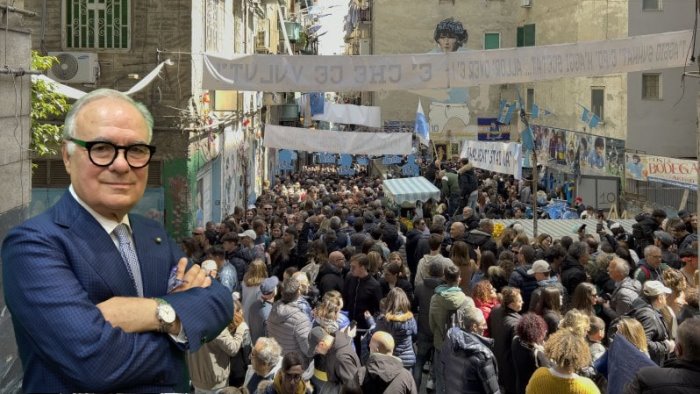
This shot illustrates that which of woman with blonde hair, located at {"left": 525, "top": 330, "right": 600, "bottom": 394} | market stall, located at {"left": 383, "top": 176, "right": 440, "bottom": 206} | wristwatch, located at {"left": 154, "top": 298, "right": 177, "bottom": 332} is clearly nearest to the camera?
wristwatch, located at {"left": 154, "top": 298, "right": 177, "bottom": 332}

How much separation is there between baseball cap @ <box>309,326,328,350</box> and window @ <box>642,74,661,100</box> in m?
28.1

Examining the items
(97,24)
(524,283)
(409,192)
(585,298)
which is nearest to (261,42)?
(409,192)

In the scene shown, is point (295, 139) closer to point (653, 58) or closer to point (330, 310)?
point (653, 58)

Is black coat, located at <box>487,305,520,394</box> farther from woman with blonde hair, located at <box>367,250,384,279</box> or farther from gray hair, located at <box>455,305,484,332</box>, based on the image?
woman with blonde hair, located at <box>367,250,384,279</box>

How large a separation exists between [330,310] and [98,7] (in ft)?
36.7

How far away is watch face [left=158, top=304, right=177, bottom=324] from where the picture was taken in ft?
7.68

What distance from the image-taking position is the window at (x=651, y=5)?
107 feet

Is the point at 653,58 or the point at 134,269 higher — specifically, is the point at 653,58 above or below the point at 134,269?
above

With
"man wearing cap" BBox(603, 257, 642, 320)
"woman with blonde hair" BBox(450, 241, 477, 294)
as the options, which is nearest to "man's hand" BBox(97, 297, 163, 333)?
"man wearing cap" BBox(603, 257, 642, 320)

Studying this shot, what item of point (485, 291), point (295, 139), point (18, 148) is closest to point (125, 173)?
point (18, 148)

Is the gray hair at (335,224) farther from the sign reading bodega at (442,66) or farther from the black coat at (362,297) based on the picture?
the black coat at (362,297)

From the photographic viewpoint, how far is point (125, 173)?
7.98 ft

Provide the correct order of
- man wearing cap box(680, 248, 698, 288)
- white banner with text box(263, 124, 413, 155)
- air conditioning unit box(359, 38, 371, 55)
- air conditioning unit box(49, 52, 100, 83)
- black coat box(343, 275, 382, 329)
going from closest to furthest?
black coat box(343, 275, 382, 329)
man wearing cap box(680, 248, 698, 288)
air conditioning unit box(49, 52, 100, 83)
white banner with text box(263, 124, 413, 155)
air conditioning unit box(359, 38, 371, 55)

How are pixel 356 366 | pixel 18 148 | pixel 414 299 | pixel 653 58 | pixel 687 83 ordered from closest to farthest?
pixel 18 148, pixel 356 366, pixel 414 299, pixel 653 58, pixel 687 83
